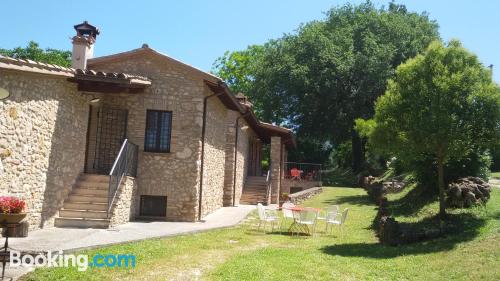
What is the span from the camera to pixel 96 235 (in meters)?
9.84

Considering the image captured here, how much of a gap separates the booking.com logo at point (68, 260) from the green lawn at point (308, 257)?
0.83 feet

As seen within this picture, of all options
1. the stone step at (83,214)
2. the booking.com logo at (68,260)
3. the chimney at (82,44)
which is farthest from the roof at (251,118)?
the booking.com logo at (68,260)

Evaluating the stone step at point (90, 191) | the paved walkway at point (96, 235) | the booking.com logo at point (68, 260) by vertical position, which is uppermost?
the stone step at point (90, 191)

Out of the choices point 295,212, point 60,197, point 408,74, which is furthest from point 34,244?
point 408,74

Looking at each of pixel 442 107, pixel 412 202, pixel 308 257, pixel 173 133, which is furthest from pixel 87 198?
pixel 412 202

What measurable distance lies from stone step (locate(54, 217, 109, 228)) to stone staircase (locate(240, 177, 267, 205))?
1091cm

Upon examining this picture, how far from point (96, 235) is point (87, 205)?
190cm

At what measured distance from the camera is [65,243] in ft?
28.4

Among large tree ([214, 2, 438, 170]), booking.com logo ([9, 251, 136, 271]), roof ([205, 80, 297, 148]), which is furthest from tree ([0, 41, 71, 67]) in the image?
booking.com logo ([9, 251, 136, 271])

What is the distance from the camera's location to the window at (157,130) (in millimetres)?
13680

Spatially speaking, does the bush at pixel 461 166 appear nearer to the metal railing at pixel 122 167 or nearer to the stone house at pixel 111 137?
the stone house at pixel 111 137

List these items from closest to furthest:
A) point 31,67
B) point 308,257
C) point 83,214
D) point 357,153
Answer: point 308,257 → point 31,67 → point 83,214 → point 357,153

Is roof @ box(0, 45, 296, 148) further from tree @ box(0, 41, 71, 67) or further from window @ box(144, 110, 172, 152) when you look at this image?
tree @ box(0, 41, 71, 67)

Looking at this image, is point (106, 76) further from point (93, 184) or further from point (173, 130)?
point (93, 184)
